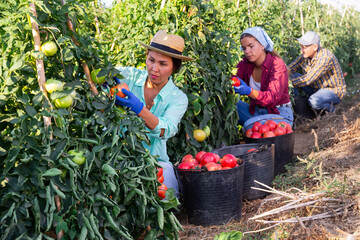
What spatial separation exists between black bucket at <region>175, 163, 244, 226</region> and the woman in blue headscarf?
1.38 metres

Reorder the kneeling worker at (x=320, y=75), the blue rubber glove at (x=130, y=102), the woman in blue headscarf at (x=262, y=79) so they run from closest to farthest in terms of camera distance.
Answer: the blue rubber glove at (x=130, y=102), the woman in blue headscarf at (x=262, y=79), the kneeling worker at (x=320, y=75)

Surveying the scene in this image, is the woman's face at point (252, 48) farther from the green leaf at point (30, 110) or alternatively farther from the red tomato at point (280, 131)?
the green leaf at point (30, 110)

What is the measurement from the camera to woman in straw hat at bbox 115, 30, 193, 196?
2.68 m

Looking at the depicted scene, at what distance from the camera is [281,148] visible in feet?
12.0

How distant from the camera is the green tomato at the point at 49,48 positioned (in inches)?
70.3

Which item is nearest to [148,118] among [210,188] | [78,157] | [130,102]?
[130,102]

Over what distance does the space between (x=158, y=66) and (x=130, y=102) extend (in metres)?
0.53

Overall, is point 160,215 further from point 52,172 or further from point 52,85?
point 52,85

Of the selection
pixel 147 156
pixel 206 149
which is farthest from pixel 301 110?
pixel 147 156

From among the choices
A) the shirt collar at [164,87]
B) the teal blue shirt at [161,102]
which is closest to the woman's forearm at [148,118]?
the teal blue shirt at [161,102]

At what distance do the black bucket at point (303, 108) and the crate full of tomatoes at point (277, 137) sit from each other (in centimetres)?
242

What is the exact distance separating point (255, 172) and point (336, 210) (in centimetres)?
80

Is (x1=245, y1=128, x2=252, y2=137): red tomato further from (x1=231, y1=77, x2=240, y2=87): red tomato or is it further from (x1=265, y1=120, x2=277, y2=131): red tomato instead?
(x1=231, y1=77, x2=240, y2=87): red tomato

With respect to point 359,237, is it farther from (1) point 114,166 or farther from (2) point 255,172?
(1) point 114,166
